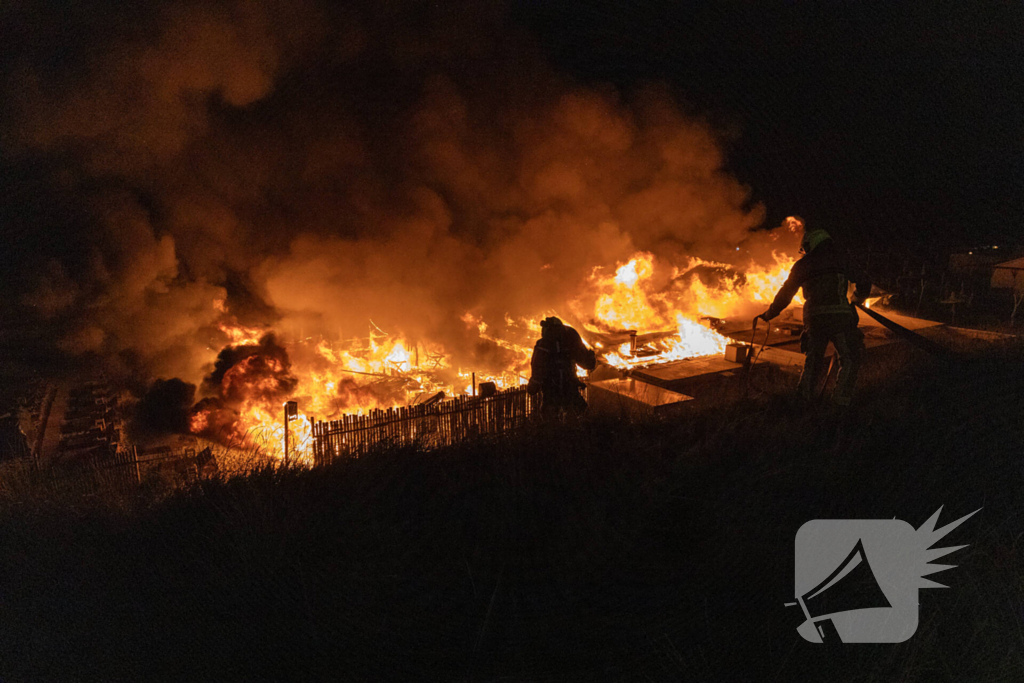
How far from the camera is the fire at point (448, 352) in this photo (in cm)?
1195

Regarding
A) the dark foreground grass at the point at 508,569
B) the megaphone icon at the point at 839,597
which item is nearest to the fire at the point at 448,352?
the dark foreground grass at the point at 508,569

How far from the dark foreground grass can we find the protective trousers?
1118 mm

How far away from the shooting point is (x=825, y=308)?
5.32 meters

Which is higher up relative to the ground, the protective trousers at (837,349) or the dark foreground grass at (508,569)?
the protective trousers at (837,349)

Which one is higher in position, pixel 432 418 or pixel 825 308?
pixel 825 308

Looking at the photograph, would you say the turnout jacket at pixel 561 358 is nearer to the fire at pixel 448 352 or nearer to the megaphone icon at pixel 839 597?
the megaphone icon at pixel 839 597

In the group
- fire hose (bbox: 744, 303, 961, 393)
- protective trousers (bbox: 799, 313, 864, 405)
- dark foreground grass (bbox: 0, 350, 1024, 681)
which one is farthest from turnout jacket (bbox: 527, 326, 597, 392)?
dark foreground grass (bbox: 0, 350, 1024, 681)

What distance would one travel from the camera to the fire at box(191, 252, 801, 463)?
12.0m

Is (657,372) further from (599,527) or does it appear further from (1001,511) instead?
(599,527)

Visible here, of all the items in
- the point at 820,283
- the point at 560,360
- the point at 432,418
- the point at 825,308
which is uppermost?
the point at 820,283

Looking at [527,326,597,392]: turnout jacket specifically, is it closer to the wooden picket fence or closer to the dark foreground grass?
the wooden picket fence

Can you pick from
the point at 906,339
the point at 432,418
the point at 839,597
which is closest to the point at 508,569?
the point at 839,597

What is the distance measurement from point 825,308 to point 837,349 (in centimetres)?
38

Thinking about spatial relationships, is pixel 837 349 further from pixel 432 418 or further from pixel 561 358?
pixel 432 418
